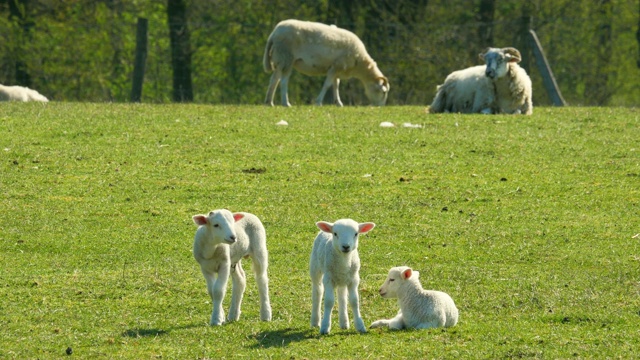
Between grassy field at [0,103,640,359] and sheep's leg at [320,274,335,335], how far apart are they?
14cm

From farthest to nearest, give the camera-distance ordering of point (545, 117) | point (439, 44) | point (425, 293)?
point (439, 44)
point (545, 117)
point (425, 293)

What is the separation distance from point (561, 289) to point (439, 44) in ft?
63.1

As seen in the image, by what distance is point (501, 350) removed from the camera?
28.5ft

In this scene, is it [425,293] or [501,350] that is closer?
[501,350]

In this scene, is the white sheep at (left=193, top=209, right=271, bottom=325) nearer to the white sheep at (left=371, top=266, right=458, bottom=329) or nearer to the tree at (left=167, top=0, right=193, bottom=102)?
the white sheep at (left=371, top=266, right=458, bottom=329)

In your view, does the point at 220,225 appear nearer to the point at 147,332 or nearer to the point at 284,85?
the point at 147,332

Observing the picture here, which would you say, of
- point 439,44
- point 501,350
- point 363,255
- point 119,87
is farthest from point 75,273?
point 119,87

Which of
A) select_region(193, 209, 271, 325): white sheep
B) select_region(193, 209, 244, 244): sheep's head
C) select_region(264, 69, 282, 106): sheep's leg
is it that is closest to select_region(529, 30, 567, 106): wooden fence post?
select_region(264, 69, 282, 106): sheep's leg

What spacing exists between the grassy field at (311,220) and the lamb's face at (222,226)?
2.41ft

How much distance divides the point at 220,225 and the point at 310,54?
15.3 m

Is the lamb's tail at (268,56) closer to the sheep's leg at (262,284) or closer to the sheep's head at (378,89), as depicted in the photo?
the sheep's head at (378,89)

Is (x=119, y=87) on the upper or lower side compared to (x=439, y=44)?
lower

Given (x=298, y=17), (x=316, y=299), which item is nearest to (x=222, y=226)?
(x=316, y=299)

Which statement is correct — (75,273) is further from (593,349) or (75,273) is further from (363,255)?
(593,349)
